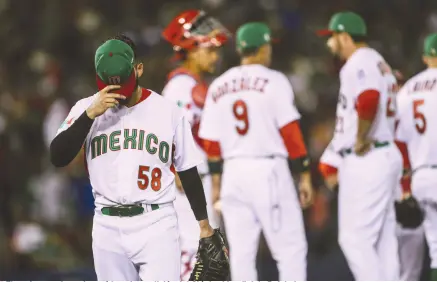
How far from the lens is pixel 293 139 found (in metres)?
7.64

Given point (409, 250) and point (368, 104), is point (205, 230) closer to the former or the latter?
point (368, 104)

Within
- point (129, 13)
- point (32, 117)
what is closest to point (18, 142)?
point (32, 117)

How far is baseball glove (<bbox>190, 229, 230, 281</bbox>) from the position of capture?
17.9 ft

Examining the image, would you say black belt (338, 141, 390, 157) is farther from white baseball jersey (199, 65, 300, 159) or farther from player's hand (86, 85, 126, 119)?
player's hand (86, 85, 126, 119)

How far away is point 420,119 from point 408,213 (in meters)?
0.84

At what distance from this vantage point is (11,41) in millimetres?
14180

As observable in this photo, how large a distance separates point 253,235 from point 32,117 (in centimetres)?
575

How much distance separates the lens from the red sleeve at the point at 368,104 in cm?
733

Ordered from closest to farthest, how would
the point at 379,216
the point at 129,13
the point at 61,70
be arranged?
the point at 379,216
the point at 61,70
the point at 129,13

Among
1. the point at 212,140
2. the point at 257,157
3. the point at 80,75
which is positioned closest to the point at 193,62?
the point at 212,140

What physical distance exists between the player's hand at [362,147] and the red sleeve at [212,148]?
1106 mm

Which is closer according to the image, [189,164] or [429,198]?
[189,164]

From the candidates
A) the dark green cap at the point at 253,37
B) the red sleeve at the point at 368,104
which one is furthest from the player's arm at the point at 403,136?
the dark green cap at the point at 253,37

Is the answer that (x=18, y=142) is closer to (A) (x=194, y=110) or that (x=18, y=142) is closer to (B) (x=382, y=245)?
(A) (x=194, y=110)
